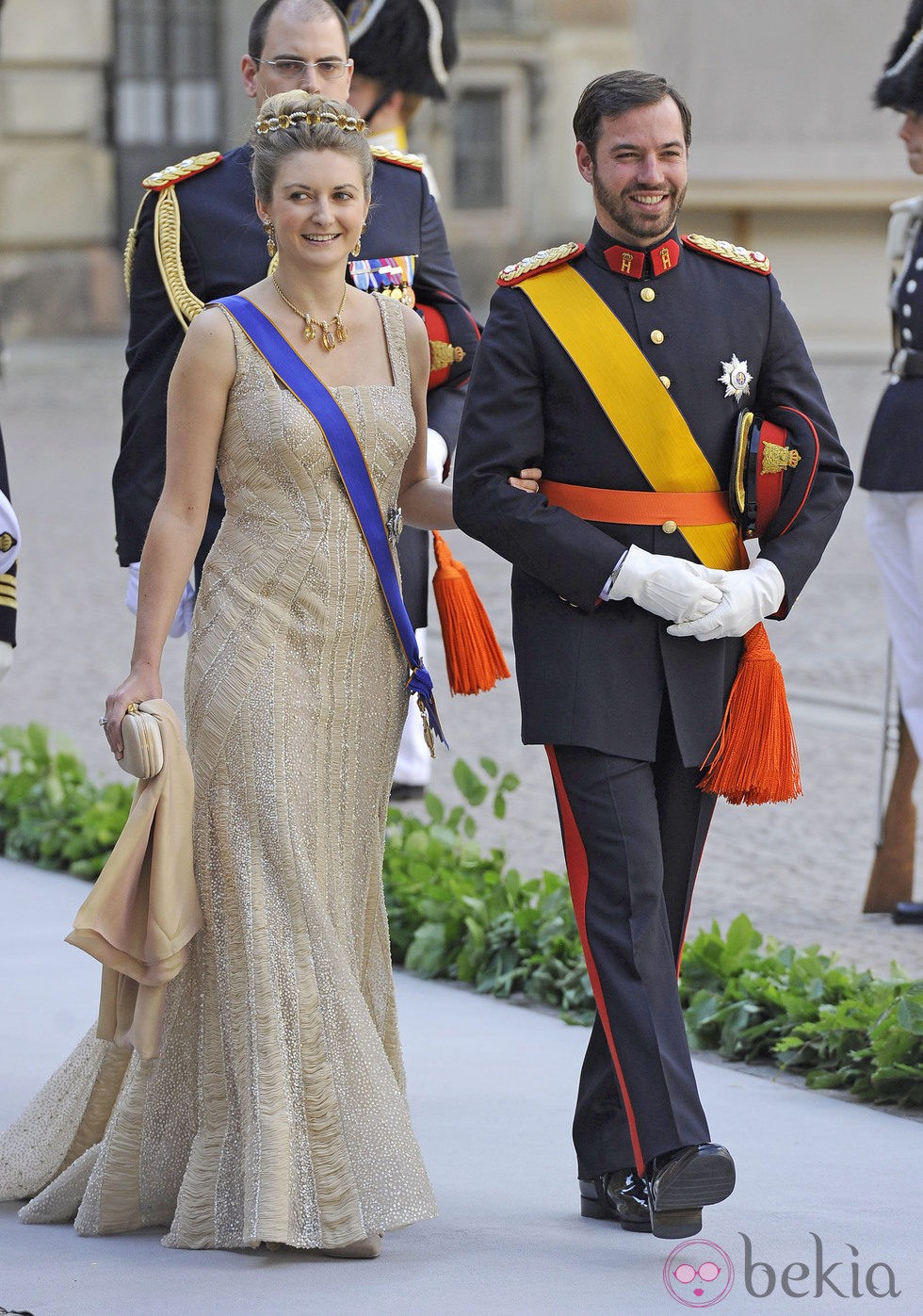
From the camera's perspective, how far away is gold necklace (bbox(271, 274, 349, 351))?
3.75 meters

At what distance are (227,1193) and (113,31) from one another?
2141 centimetres

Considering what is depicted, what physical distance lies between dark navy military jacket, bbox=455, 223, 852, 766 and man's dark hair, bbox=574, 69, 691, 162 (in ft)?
0.58

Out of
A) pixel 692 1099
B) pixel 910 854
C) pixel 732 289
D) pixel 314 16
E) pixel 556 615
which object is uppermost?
pixel 314 16

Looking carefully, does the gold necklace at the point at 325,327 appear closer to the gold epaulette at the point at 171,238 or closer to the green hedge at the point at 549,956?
the gold epaulette at the point at 171,238

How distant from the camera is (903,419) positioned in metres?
5.90

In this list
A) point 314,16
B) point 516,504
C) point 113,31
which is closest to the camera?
point 516,504

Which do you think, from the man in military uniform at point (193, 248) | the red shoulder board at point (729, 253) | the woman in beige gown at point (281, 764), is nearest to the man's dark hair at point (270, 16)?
the man in military uniform at point (193, 248)

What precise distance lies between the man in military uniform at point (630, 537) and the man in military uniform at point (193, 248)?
729 millimetres

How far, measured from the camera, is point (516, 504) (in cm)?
367

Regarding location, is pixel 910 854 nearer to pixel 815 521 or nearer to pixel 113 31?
pixel 815 521

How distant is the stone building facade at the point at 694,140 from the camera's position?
2211 centimetres

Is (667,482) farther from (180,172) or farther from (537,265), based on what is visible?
(180,172)

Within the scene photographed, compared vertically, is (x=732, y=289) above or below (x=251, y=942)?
above

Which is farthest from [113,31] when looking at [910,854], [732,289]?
[732,289]
